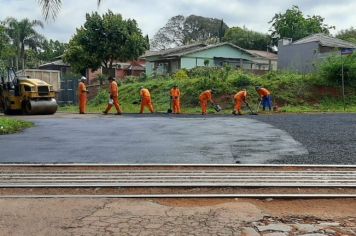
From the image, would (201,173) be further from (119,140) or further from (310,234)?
(119,140)

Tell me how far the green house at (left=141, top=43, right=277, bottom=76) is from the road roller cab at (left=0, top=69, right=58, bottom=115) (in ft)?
69.7

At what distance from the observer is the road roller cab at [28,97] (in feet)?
66.9

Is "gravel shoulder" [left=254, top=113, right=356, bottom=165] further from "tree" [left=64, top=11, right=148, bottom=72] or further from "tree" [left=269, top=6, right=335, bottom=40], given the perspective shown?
"tree" [left=269, top=6, right=335, bottom=40]

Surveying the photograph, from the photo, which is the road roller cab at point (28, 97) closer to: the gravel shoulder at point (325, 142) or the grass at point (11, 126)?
the grass at point (11, 126)

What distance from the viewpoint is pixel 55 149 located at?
952cm

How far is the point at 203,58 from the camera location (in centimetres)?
4319

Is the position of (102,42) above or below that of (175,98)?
above

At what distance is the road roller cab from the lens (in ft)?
66.9

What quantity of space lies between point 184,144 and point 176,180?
10.4ft

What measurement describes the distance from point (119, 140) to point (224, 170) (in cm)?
373

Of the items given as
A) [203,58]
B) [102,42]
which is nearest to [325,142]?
[102,42]

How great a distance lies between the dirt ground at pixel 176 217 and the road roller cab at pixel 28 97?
1498 cm

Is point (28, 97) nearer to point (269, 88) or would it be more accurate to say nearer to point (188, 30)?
point (269, 88)

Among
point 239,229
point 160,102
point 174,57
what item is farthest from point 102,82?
point 239,229
